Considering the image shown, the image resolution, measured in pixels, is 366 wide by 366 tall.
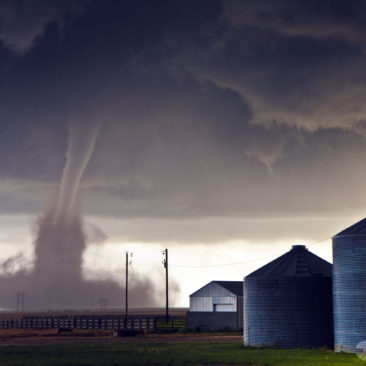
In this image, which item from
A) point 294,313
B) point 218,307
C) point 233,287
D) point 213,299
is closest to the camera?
point 294,313

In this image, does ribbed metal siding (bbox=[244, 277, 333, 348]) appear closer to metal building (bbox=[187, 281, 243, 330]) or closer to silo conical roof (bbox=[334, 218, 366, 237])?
silo conical roof (bbox=[334, 218, 366, 237])

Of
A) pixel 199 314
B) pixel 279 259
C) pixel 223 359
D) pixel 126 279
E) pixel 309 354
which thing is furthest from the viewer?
pixel 126 279

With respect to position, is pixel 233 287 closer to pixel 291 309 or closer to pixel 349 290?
pixel 291 309

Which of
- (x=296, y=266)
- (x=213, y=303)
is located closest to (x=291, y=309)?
(x=296, y=266)

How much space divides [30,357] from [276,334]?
54.8 feet

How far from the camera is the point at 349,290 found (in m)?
42.9

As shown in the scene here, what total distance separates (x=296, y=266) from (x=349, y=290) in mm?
6168

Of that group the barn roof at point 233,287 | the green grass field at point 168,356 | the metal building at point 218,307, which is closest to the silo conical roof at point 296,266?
the green grass field at point 168,356

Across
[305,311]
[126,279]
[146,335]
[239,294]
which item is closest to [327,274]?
[305,311]

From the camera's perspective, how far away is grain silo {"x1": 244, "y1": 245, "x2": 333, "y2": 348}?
1831 inches

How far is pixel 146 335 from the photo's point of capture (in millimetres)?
67688

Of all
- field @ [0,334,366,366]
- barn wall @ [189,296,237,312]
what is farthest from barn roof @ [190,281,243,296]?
field @ [0,334,366,366]

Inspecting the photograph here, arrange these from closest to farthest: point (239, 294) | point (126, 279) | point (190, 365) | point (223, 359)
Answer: point (190, 365) → point (223, 359) → point (239, 294) → point (126, 279)

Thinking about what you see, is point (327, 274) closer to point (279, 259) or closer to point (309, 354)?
point (279, 259)
